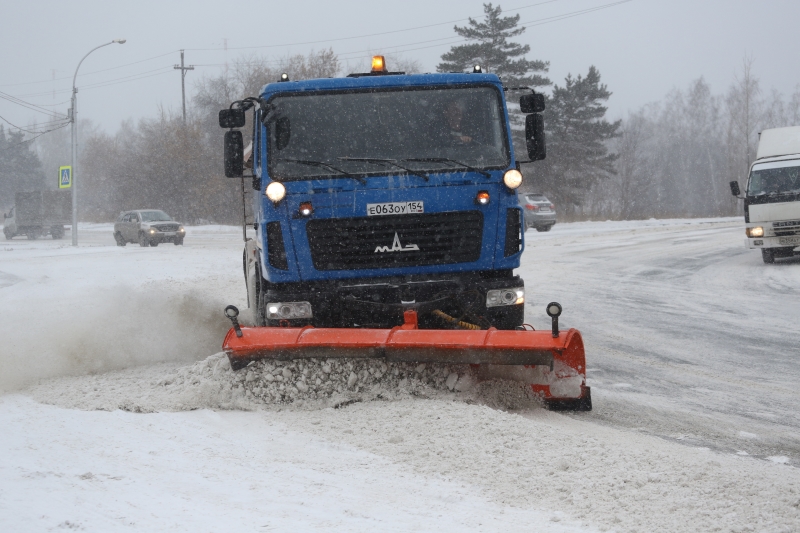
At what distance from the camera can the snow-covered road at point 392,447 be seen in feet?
12.1

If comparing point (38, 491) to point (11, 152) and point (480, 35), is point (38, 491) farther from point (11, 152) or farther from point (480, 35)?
point (11, 152)

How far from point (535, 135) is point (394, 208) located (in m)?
1.66

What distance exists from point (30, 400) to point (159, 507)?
309 cm

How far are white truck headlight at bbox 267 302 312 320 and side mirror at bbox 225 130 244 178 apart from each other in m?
1.40

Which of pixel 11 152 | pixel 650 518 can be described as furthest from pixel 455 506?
pixel 11 152

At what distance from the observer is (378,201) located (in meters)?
6.37

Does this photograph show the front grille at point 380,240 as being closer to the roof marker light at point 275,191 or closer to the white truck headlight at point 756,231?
the roof marker light at point 275,191

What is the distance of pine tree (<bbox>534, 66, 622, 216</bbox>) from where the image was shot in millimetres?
53812

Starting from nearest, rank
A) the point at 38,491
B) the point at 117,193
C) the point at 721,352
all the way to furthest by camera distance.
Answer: the point at 38,491, the point at 721,352, the point at 117,193

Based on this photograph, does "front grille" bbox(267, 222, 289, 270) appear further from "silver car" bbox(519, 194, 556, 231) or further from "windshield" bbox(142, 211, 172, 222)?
"windshield" bbox(142, 211, 172, 222)

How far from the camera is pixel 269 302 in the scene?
6.33m

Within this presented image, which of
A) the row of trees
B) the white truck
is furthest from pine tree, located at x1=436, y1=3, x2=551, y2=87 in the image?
the white truck

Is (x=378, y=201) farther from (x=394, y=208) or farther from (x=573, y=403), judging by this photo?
(x=573, y=403)

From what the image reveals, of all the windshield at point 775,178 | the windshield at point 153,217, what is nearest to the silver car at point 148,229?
the windshield at point 153,217
